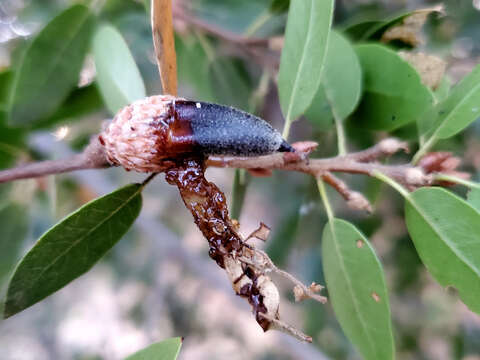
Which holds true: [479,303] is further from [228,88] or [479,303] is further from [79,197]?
[79,197]

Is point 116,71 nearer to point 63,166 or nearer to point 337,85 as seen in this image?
point 63,166

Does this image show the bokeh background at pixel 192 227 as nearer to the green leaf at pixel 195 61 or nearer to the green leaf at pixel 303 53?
the green leaf at pixel 195 61

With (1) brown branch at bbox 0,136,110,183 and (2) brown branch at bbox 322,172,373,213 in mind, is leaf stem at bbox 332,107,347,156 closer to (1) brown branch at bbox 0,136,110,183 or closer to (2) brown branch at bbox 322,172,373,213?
(2) brown branch at bbox 322,172,373,213

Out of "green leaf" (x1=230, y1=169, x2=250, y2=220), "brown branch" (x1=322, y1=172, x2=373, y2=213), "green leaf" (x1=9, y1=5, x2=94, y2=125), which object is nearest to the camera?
"brown branch" (x1=322, y1=172, x2=373, y2=213)

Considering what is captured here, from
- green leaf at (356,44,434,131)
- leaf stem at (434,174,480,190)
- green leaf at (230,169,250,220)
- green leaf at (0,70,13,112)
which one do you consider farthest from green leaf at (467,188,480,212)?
green leaf at (0,70,13,112)

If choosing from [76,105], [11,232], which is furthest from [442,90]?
[11,232]

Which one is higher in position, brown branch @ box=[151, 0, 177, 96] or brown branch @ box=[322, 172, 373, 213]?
brown branch @ box=[151, 0, 177, 96]
